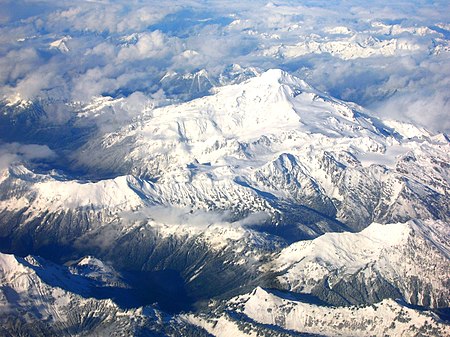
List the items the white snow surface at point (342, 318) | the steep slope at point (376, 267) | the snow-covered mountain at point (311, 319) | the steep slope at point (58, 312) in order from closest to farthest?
the white snow surface at point (342, 318)
the snow-covered mountain at point (311, 319)
the steep slope at point (58, 312)
the steep slope at point (376, 267)

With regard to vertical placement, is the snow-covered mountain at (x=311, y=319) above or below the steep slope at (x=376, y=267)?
above

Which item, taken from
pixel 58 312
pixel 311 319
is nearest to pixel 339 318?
pixel 311 319

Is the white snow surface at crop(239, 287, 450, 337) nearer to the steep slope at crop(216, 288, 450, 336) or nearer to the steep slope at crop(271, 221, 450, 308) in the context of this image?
the steep slope at crop(216, 288, 450, 336)

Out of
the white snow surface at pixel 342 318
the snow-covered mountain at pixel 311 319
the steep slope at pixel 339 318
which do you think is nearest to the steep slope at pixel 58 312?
the snow-covered mountain at pixel 311 319

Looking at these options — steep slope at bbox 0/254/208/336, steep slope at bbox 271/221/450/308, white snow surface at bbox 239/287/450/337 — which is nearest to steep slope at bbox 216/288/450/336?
white snow surface at bbox 239/287/450/337

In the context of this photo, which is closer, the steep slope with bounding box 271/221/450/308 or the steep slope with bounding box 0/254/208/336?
the steep slope with bounding box 0/254/208/336

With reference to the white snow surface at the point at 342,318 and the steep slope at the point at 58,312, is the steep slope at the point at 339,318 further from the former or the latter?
the steep slope at the point at 58,312

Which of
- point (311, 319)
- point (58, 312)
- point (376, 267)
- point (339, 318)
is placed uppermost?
point (339, 318)

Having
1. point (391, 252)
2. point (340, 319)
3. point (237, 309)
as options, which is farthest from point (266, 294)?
point (391, 252)

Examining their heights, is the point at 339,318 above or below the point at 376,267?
above

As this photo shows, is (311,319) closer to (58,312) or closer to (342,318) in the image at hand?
(342,318)

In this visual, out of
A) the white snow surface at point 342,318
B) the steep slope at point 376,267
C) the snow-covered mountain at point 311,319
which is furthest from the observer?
the steep slope at point 376,267

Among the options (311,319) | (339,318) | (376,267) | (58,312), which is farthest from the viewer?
(376,267)

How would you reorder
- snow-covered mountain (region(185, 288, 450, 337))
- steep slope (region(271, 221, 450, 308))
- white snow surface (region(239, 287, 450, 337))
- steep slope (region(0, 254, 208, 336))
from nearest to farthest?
white snow surface (region(239, 287, 450, 337))
snow-covered mountain (region(185, 288, 450, 337))
steep slope (region(0, 254, 208, 336))
steep slope (region(271, 221, 450, 308))
